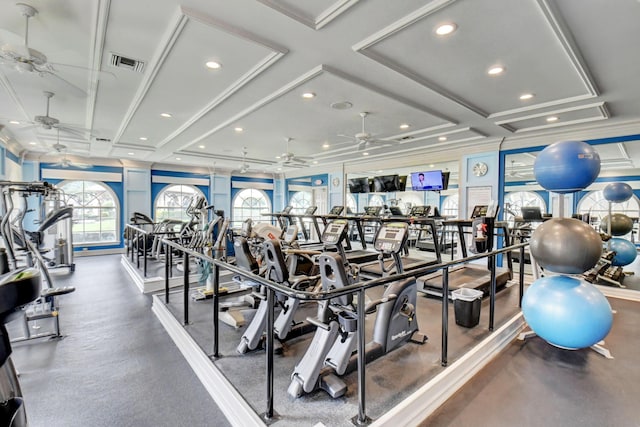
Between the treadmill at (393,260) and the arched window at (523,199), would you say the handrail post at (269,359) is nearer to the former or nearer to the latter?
the treadmill at (393,260)

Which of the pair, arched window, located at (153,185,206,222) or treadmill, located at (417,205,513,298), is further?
arched window, located at (153,185,206,222)

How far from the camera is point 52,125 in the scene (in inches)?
177

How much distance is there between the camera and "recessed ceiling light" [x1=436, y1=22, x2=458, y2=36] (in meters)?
2.56

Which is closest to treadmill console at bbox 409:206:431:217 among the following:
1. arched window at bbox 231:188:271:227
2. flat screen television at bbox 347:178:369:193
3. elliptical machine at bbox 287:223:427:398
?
flat screen television at bbox 347:178:369:193

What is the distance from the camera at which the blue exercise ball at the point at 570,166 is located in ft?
8.58

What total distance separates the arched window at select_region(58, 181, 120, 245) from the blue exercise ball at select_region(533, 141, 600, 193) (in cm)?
1132

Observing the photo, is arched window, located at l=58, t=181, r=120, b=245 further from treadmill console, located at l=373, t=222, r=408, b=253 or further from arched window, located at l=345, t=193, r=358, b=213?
treadmill console, located at l=373, t=222, r=408, b=253

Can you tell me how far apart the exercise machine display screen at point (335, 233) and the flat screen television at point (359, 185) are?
560 centimetres

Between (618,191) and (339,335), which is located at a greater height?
(618,191)

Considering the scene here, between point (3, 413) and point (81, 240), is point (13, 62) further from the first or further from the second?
point (81, 240)

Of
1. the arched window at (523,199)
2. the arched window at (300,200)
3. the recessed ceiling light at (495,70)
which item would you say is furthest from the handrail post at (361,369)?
the arched window at (523,199)

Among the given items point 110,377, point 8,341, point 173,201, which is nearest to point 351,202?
point 173,201

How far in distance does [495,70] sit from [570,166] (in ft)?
4.81

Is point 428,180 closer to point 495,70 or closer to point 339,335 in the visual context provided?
point 495,70
